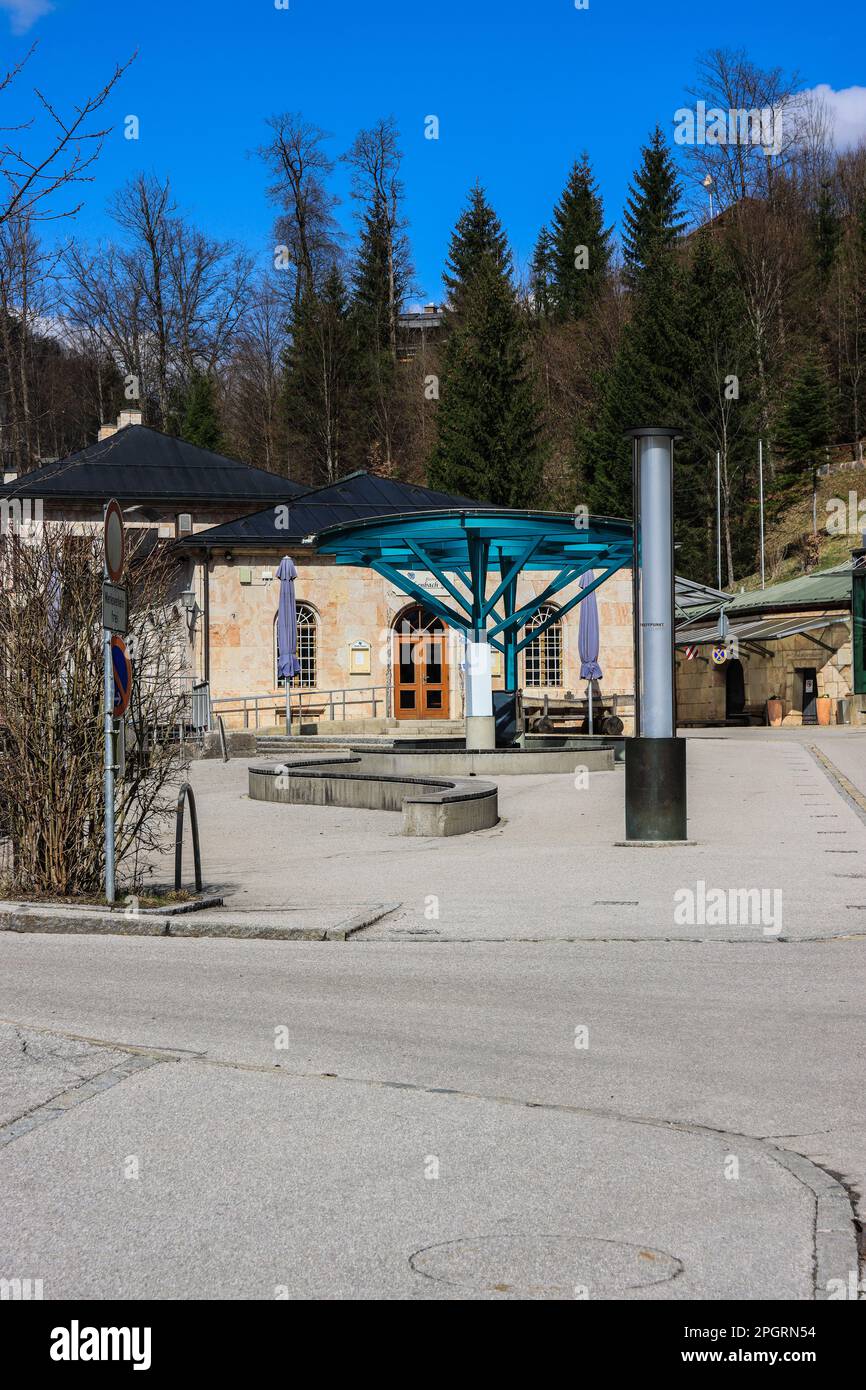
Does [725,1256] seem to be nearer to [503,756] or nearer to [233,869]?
[233,869]

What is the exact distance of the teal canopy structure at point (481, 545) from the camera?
84.7ft

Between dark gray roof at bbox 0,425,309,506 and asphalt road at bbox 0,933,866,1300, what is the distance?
3895 cm

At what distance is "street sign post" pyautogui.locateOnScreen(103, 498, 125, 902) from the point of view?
1009 cm

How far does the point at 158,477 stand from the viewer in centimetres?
4856

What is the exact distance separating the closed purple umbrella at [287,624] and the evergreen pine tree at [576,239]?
47817 mm

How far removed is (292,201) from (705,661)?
29.6 metres

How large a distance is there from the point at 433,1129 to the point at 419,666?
37722mm

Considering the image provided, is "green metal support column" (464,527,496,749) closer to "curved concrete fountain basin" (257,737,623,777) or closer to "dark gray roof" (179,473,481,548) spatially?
Answer: "curved concrete fountain basin" (257,737,623,777)

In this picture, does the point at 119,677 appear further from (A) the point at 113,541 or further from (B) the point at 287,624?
(B) the point at 287,624

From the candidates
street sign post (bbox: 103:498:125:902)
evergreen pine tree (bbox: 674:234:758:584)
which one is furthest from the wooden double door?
street sign post (bbox: 103:498:125:902)

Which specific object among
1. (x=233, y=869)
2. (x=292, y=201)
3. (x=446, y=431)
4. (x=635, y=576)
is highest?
(x=292, y=201)
